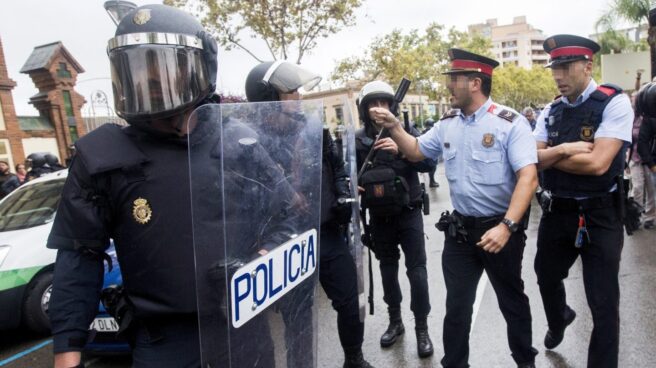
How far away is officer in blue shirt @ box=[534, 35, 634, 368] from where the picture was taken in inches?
93.2

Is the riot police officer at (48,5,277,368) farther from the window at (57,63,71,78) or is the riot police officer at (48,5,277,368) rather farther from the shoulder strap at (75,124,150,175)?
the window at (57,63,71,78)

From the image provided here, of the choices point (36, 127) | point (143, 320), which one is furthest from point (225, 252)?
point (36, 127)

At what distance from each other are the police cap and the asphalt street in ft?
5.21

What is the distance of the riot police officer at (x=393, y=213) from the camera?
9.98 feet

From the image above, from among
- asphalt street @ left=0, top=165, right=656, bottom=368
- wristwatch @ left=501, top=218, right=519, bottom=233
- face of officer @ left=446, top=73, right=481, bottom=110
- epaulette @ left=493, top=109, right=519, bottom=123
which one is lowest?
asphalt street @ left=0, top=165, right=656, bottom=368

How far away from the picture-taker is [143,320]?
1.39 m

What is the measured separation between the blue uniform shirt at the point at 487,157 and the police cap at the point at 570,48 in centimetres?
42

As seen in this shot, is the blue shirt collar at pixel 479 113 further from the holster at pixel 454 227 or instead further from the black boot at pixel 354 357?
the black boot at pixel 354 357

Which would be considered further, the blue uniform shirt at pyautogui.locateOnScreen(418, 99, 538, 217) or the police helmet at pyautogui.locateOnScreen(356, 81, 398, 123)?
the police helmet at pyautogui.locateOnScreen(356, 81, 398, 123)

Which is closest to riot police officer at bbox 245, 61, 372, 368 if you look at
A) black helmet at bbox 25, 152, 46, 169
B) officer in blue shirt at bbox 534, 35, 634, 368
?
officer in blue shirt at bbox 534, 35, 634, 368

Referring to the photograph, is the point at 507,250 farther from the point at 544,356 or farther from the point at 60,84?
the point at 60,84

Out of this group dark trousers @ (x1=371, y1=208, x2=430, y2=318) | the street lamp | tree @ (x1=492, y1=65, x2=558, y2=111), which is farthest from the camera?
tree @ (x1=492, y1=65, x2=558, y2=111)

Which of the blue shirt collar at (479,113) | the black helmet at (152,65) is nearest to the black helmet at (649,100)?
the blue shirt collar at (479,113)

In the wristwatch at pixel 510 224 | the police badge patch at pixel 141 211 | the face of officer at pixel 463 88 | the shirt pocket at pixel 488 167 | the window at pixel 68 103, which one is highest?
the window at pixel 68 103
